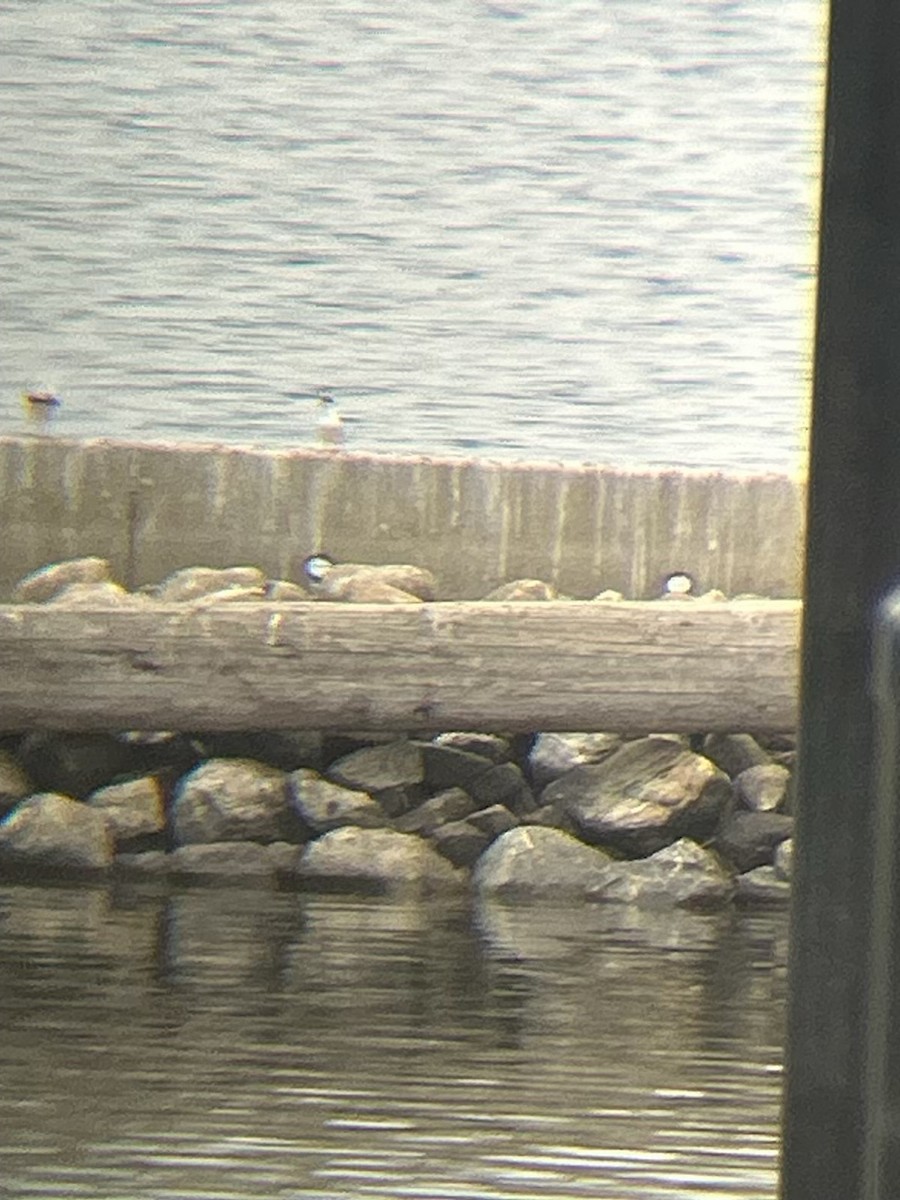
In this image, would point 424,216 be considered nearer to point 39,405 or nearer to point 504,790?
point 39,405

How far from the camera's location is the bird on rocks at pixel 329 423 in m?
13.3

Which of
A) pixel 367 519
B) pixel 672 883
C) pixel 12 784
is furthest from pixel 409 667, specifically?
pixel 367 519

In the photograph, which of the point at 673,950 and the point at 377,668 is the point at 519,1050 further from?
the point at 377,668

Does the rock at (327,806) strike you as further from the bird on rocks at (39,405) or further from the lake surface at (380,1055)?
the bird on rocks at (39,405)

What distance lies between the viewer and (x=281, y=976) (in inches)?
229

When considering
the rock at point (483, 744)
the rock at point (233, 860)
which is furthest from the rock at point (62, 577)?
the rock at point (233, 860)

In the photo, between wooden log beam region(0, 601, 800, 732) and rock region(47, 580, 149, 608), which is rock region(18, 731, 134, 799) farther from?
rock region(47, 580, 149, 608)

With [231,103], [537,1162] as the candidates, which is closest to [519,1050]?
[537,1162]

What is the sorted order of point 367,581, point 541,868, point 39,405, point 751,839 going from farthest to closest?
point 39,405, point 367,581, point 751,839, point 541,868

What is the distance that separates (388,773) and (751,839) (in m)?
1.42

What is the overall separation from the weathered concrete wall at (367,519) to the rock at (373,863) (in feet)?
10.6

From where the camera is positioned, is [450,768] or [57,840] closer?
[57,840]

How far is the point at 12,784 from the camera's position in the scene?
925cm

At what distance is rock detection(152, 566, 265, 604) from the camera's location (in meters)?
11.3
